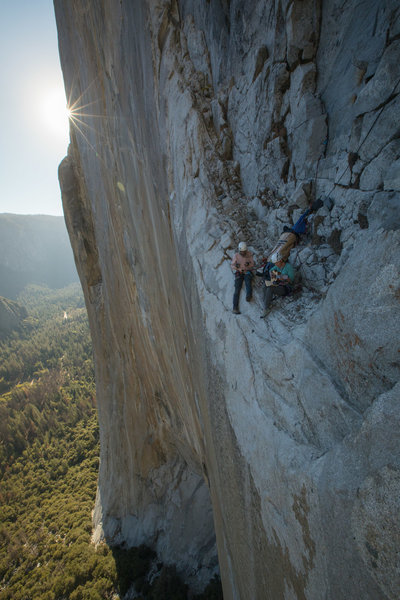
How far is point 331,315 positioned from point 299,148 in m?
2.85

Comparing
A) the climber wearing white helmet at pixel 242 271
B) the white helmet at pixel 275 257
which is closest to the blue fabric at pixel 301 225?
the white helmet at pixel 275 257

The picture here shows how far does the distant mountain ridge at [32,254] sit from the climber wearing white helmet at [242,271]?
501 feet

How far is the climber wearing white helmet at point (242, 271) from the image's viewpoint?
3637mm

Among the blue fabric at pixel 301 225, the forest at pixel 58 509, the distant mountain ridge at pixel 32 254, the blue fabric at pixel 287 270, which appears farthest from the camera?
the distant mountain ridge at pixel 32 254

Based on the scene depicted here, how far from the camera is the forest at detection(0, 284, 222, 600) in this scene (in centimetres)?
1021

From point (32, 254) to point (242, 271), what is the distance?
566 feet

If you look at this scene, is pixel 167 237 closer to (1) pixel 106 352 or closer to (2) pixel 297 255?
(2) pixel 297 255

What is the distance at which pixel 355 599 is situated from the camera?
1.81 meters

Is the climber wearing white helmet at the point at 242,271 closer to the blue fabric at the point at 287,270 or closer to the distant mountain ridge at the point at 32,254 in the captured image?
the blue fabric at the point at 287,270

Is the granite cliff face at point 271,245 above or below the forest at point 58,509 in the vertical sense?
above

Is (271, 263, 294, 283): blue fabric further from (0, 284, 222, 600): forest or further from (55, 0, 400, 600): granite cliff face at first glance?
(0, 284, 222, 600): forest

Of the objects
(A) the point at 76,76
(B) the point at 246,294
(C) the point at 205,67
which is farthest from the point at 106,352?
(A) the point at 76,76

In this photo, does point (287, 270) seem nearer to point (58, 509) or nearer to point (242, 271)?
point (242, 271)

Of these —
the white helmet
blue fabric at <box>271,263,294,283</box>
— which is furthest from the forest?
the white helmet
